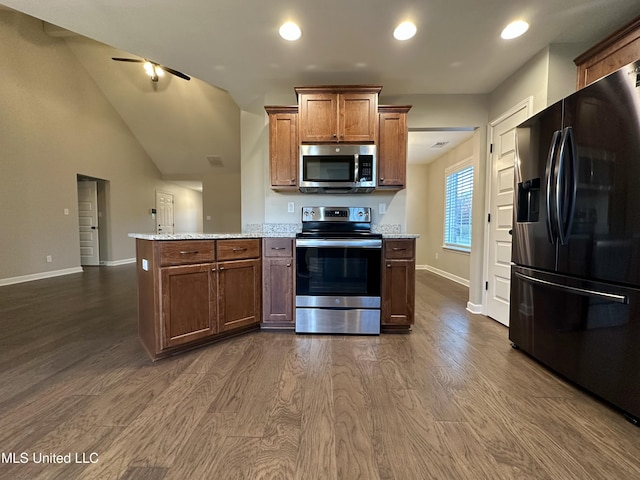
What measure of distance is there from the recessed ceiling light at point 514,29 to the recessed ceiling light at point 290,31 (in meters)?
1.58

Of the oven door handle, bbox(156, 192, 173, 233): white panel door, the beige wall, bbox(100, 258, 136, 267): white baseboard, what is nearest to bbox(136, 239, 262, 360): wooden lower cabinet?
the oven door handle

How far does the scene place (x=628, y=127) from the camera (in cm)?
136

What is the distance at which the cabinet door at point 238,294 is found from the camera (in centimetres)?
223

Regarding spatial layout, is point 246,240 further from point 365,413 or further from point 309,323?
point 365,413

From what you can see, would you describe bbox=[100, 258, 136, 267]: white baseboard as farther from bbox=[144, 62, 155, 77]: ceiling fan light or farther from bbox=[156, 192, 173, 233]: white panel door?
bbox=[144, 62, 155, 77]: ceiling fan light

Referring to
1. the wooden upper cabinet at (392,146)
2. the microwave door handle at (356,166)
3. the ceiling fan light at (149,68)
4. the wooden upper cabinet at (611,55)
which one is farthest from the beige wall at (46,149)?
the wooden upper cabinet at (611,55)

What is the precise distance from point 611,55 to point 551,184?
1.10 m

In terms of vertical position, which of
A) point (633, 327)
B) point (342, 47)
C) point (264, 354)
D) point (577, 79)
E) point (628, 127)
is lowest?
point (264, 354)

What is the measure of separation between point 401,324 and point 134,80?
7.11 meters

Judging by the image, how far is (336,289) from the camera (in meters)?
2.48

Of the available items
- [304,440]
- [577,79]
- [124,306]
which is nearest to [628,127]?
[577,79]

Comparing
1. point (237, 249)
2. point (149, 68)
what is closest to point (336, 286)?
point (237, 249)

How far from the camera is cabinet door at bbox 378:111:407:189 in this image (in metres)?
2.72

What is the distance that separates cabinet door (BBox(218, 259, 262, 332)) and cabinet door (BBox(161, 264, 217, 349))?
78 mm
